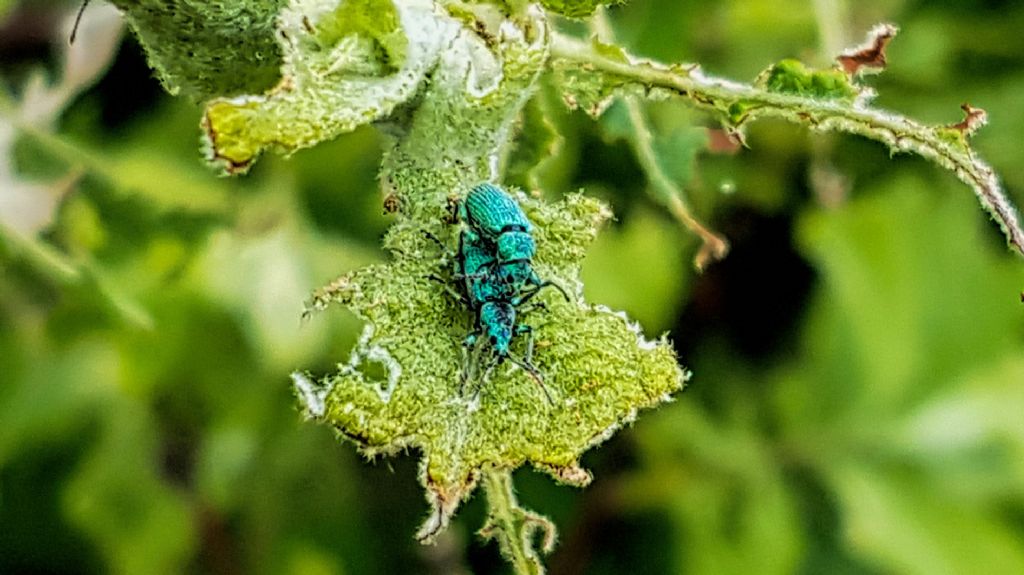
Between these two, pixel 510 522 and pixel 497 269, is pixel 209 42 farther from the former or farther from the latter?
pixel 510 522

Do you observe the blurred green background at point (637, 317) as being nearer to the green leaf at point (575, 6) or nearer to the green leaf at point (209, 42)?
the green leaf at point (209, 42)

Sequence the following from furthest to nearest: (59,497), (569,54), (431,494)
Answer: (59,497), (569,54), (431,494)

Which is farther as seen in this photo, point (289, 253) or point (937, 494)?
point (937, 494)

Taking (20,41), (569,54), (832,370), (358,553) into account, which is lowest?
(20,41)

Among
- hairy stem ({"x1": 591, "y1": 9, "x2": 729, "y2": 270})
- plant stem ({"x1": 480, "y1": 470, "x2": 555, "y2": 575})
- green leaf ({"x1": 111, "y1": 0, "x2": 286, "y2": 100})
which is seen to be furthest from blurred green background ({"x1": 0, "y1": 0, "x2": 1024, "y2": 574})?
plant stem ({"x1": 480, "y1": 470, "x2": 555, "y2": 575})

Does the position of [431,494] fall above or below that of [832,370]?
below

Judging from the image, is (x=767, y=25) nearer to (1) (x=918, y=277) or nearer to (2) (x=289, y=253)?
(1) (x=918, y=277)

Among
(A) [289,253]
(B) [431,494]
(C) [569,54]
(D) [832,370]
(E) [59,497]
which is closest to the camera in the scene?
(B) [431,494]

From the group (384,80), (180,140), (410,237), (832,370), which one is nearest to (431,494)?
(410,237)
